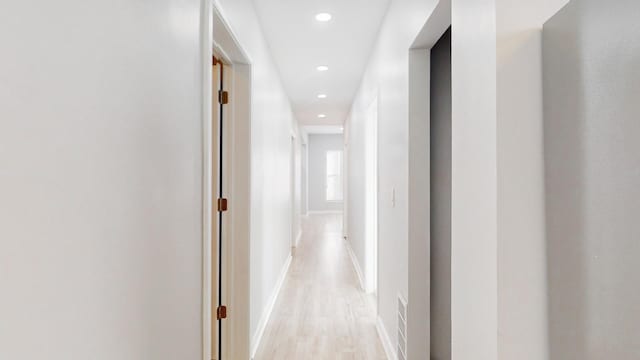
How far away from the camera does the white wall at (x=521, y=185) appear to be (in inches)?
45.6

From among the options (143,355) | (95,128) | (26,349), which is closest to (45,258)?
(26,349)

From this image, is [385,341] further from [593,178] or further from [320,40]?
[320,40]

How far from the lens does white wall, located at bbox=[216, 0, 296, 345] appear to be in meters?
2.84

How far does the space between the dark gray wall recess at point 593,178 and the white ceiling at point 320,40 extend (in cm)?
224

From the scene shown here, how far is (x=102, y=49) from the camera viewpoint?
0.94 m

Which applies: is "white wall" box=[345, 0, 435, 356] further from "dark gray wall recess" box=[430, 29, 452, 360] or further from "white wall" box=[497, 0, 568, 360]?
"white wall" box=[497, 0, 568, 360]

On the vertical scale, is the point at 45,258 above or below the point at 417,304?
above

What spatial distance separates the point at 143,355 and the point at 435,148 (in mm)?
2017

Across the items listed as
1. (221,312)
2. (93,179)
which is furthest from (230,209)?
(93,179)

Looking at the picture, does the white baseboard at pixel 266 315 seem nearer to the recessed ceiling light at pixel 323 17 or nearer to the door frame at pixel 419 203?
the door frame at pixel 419 203

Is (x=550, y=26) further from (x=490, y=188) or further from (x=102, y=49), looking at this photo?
(x=102, y=49)

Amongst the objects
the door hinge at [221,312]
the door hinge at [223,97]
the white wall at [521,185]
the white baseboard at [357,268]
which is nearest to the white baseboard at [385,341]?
the door hinge at [221,312]

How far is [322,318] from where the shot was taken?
392cm

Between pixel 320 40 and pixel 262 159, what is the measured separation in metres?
1.32
